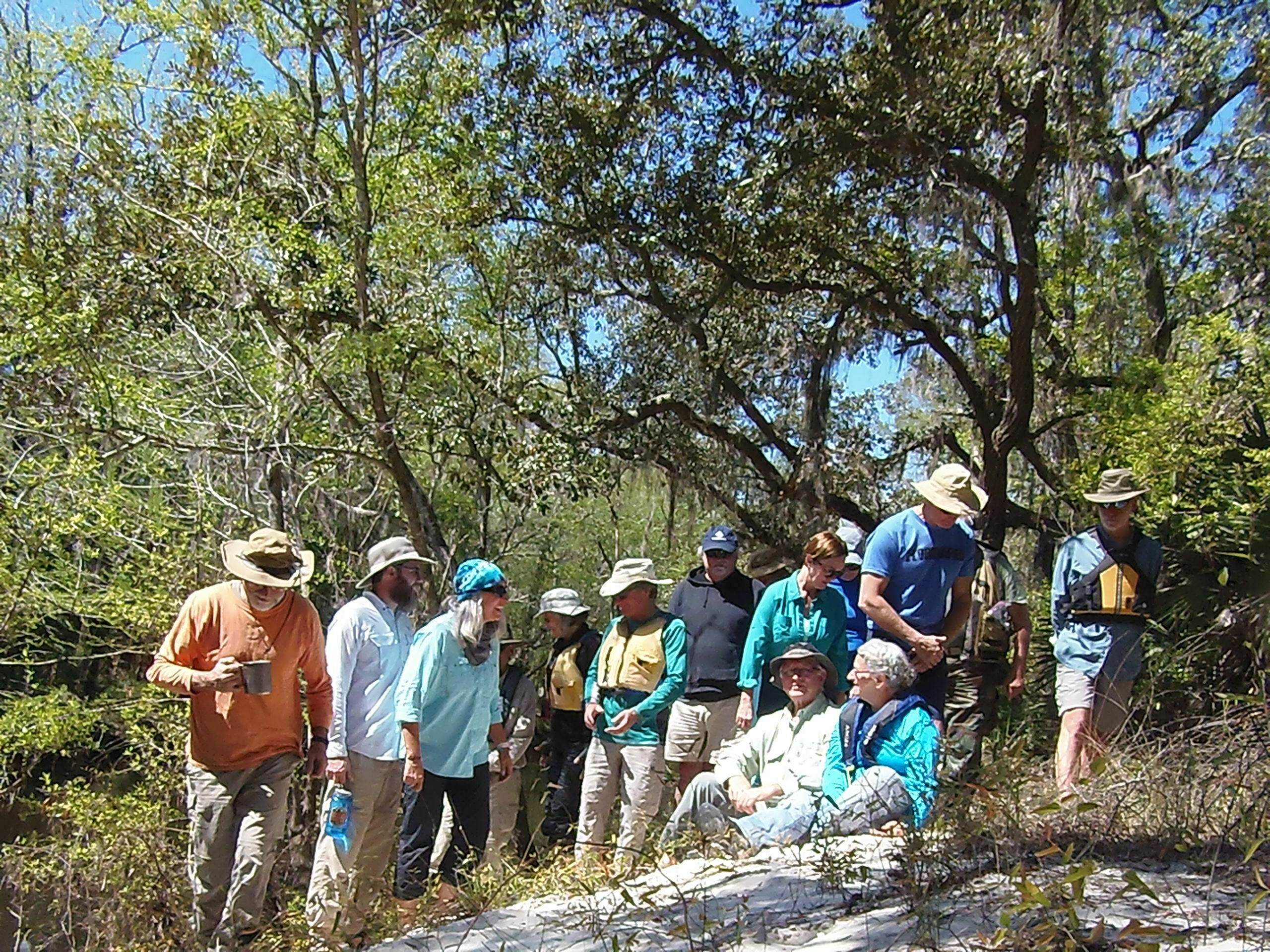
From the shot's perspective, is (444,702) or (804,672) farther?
(444,702)

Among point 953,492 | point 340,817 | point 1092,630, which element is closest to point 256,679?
point 340,817

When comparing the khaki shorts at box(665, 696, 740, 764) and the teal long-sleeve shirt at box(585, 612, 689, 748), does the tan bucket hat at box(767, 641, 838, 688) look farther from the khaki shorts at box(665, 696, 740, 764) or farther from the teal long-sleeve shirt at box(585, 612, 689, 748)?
the khaki shorts at box(665, 696, 740, 764)

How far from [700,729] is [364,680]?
202 centimetres

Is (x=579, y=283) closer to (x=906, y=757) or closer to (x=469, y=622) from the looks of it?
(x=469, y=622)

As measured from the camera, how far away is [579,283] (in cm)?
Result: 1098

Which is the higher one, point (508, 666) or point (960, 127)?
point (960, 127)

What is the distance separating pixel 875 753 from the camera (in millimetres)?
4598

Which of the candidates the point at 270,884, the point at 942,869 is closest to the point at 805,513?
the point at 270,884

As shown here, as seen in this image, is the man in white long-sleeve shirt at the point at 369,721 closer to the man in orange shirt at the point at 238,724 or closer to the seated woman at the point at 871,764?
the man in orange shirt at the point at 238,724

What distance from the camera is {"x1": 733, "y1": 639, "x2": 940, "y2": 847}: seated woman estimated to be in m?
4.34

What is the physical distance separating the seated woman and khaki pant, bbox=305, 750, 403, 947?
1.61 m

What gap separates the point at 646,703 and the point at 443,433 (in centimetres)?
414

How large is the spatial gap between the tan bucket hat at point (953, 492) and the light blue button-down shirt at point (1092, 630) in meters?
0.89

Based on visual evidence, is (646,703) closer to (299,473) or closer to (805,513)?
(299,473)
